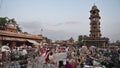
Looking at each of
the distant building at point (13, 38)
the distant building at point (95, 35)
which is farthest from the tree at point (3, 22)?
the distant building at point (95, 35)

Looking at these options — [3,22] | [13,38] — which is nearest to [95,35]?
[3,22]

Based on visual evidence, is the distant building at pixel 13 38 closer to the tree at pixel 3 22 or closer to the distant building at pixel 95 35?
the tree at pixel 3 22

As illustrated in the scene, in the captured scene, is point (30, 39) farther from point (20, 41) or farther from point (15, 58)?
point (15, 58)

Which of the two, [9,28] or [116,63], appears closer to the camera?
[116,63]

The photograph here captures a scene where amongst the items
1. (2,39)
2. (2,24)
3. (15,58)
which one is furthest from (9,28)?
(15,58)

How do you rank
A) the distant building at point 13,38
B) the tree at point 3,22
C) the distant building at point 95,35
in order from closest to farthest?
the distant building at point 13,38
the tree at point 3,22
the distant building at point 95,35

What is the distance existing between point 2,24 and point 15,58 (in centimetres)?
3540

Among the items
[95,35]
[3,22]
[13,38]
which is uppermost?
[3,22]

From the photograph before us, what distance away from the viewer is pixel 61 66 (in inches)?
459

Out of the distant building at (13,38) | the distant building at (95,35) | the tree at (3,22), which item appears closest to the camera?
the distant building at (13,38)

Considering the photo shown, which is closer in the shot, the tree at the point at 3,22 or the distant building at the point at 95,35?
the tree at the point at 3,22

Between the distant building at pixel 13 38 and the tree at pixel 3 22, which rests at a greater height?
the tree at pixel 3 22

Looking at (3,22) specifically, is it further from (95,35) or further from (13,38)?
(95,35)

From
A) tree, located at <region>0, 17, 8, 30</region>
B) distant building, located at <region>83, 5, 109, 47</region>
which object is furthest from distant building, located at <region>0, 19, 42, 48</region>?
distant building, located at <region>83, 5, 109, 47</region>
